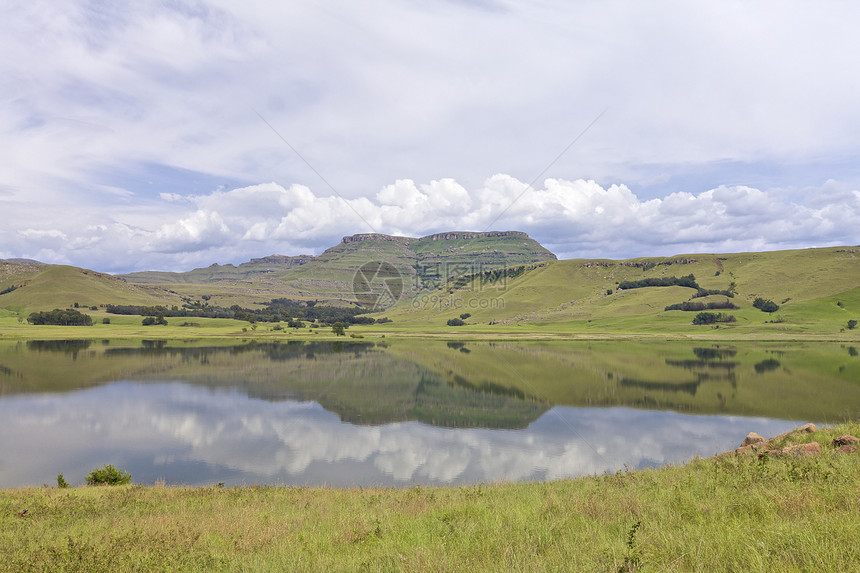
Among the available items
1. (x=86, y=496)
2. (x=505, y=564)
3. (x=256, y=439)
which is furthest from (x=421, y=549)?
(x=256, y=439)

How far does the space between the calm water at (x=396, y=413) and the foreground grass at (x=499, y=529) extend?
10.1 m

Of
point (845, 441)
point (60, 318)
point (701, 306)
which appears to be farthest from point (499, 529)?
point (60, 318)

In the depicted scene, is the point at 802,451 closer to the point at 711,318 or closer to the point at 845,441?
the point at 845,441

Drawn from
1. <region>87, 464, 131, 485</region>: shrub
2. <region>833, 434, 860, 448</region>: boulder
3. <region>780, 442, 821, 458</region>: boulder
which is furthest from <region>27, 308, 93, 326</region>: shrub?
<region>833, 434, 860, 448</region>: boulder

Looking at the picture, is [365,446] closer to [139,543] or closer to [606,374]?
[139,543]

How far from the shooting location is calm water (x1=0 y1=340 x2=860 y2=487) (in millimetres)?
27094

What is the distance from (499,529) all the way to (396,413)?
36.7 meters

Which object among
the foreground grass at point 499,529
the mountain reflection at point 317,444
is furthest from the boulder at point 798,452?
the mountain reflection at point 317,444

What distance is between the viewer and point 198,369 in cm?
7156

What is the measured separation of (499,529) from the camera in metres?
9.16

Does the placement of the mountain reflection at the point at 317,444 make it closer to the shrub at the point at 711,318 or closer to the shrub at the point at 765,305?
the shrub at the point at 711,318

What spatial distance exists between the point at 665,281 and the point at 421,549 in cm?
21305

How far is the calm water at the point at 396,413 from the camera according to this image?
27.1 metres

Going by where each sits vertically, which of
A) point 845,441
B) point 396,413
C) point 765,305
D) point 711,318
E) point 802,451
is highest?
point 765,305
